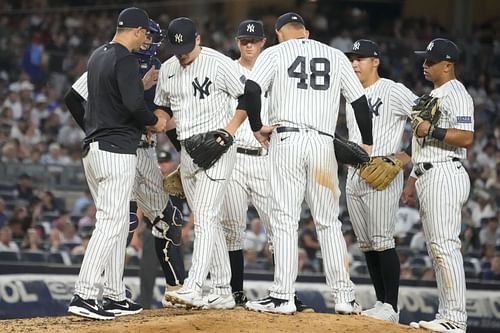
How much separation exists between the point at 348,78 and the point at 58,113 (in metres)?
10.9

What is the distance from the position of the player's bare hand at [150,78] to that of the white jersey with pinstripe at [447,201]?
2259 millimetres

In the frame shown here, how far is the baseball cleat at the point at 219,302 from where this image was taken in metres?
8.88

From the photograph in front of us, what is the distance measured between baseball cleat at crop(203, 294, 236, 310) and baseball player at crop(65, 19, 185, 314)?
651 millimetres

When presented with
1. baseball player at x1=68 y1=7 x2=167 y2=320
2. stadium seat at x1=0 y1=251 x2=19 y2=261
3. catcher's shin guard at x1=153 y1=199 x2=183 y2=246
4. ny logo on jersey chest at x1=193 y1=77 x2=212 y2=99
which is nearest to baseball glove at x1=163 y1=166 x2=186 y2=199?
catcher's shin guard at x1=153 y1=199 x2=183 y2=246

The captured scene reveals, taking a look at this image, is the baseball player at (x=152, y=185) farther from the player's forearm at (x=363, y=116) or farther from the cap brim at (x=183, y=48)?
the player's forearm at (x=363, y=116)

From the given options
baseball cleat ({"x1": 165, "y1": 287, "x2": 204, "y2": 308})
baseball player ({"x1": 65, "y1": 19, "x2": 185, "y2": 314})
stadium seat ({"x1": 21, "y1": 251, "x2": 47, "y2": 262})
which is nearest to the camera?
baseball cleat ({"x1": 165, "y1": 287, "x2": 204, "y2": 308})

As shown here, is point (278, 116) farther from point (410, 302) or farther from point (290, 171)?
point (410, 302)

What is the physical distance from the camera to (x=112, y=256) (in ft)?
28.9

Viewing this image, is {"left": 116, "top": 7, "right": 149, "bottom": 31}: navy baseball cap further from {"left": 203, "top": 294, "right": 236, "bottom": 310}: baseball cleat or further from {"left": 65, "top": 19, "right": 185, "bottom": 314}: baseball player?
{"left": 203, "top": 294, "right": 236, "bottom": 310}: baseball cleat

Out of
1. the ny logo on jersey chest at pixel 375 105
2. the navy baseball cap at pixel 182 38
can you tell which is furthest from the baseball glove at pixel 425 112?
the navy baseball cap at pixel 182 38

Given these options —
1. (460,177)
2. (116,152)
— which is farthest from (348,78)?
(116,152)

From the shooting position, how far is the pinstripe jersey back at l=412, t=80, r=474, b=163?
8.86 metres

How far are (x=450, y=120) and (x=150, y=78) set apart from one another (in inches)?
97.4

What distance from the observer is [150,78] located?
928 centimetres
